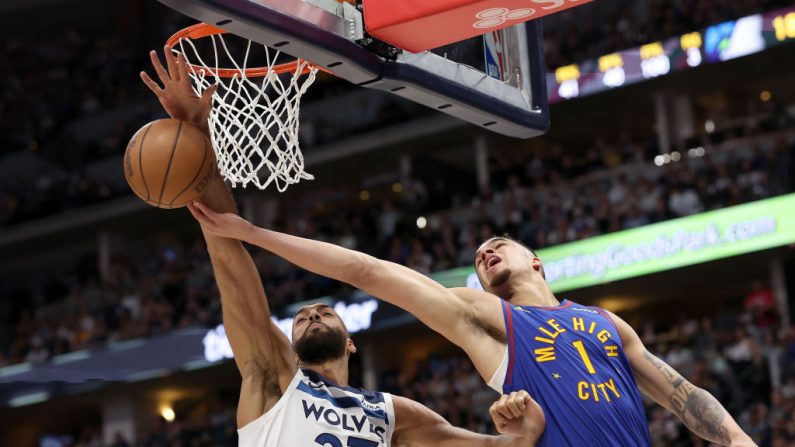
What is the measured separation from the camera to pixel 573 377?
423 centimetres

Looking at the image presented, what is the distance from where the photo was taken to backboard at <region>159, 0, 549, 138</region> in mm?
4125

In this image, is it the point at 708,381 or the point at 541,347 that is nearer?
the point at 541,347

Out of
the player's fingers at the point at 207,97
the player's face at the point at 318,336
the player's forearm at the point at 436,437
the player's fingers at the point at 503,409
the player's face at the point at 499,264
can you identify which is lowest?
the player's forearm at the point at 436,437

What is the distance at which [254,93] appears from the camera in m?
5.91

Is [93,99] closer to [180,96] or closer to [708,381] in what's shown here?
[708,381]

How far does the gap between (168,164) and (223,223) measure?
0.30 metres

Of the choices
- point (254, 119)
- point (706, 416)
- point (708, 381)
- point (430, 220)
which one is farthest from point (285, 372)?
point (430, 220)

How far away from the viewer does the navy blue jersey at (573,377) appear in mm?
4141

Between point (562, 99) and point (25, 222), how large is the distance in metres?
11.2

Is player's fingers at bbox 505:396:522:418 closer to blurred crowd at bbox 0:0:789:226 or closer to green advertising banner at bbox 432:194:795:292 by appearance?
green advertising banner at bbox 432:194:795:292

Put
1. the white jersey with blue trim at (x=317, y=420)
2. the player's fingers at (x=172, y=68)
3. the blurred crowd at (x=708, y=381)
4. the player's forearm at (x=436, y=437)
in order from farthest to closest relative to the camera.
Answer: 1. the blurred crowd at (x=708, y=381)
2. the player's forearm at (x=436, y=437)
3. the player's fingers at (x=172, y=68)
4. the white jersey with blue trim at (x=317, y=420)

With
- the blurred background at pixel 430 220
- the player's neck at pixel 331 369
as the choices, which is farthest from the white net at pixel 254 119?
the blurred background at pixel 430 220

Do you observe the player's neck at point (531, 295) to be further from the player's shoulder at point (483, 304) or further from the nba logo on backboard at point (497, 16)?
the nba logo on backboard at point (497, 16)

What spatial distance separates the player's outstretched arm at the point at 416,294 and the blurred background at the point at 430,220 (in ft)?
29.6
